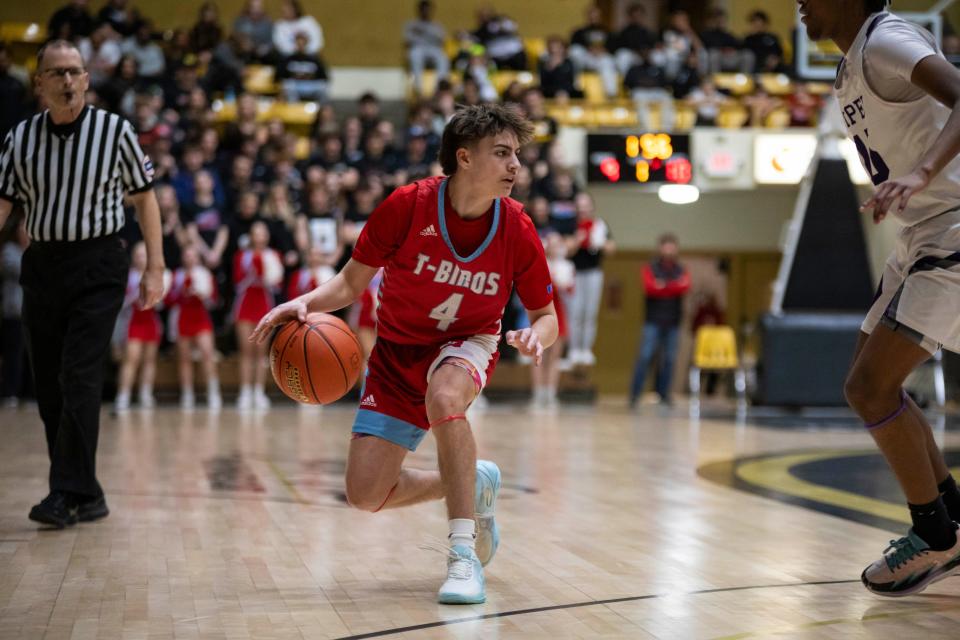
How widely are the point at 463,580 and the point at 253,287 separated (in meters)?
8.96

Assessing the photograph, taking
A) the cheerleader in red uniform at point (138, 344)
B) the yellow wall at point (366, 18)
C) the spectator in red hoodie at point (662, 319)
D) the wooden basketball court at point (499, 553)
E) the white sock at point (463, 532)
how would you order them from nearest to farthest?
the wooden basketball court at point (499, 553)
the white sock at point (463, 532)
the cheerleader in red uniform at point (138, 344)
the spectator in red hoodie at point (662, 319)
the yellow wall at point (366, 18)

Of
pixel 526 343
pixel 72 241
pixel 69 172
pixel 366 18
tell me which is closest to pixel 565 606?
pixel 526 343

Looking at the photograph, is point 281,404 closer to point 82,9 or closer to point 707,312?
point 82,9

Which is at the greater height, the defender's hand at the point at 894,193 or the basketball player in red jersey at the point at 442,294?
the defender's hand at the point at 894,193

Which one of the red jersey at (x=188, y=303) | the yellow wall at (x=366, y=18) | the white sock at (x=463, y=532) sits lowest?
the white sock at (x=463, y=532)

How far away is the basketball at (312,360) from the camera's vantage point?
422 centimetres

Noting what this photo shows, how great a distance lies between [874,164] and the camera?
3.98 metres

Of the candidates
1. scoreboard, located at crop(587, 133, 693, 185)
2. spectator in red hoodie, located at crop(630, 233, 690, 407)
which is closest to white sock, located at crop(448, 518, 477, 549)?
spectator in red hoodie, located at crop(630, 233, 690, 407)

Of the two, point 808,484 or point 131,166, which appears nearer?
point 131,166

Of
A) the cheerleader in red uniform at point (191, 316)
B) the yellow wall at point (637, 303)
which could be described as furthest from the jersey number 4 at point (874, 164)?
the yellow wall at point (637, 303)

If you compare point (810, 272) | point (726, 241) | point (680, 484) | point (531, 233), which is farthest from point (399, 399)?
point (726, 241)

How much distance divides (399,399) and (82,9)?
43.1 feet

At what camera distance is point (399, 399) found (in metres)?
4.21

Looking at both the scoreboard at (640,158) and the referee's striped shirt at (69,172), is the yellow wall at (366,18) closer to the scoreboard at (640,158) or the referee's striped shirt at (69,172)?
the scoreboard at (640,158)
